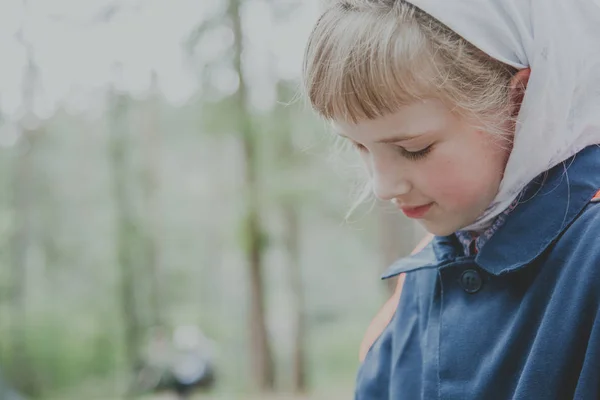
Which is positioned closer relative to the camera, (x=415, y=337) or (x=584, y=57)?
(x=584, y=57)

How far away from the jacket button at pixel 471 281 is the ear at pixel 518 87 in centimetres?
24

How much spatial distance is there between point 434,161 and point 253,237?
684cm

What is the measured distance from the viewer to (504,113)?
981 millimetres

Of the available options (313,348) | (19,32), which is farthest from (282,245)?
(19,32)

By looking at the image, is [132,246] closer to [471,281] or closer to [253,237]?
[253,237]

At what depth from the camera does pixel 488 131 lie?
97 cm

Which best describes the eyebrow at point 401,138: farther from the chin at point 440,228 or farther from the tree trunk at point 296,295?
the tree trunk at point 296,295

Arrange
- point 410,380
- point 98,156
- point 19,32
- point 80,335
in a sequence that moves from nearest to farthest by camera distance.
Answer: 1. point 410,380
2. point 19,32
3. point 98,156
4. point 80,335

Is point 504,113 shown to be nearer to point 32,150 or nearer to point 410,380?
point 410,380

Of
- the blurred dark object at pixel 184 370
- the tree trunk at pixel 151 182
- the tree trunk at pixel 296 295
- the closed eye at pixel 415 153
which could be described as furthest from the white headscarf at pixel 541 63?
the tree trunk at pixel 151 182

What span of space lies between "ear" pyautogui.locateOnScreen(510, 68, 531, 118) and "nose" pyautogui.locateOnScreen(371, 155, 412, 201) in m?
0.18

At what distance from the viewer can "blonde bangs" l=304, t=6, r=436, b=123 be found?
3.09 ft

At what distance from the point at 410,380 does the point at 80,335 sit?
14083mm

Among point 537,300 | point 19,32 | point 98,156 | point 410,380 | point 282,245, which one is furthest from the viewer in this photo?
point 98,156
